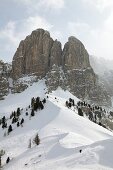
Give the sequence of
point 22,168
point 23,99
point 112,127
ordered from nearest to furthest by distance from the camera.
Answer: point 22,168 → point 112,127 → point 23,99

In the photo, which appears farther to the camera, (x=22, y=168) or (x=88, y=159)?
(x=22, y=168)

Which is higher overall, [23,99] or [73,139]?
[23,99]

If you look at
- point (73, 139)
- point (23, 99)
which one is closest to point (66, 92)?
point (23, 99)

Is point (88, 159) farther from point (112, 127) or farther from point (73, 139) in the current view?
point (112, 127)

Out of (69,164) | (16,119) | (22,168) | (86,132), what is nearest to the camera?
(69,164)

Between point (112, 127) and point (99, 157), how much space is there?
110 meters

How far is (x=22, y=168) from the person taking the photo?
5100 centimetres

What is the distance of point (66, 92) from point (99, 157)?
15227cm

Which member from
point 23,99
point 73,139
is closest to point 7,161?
point 73,139

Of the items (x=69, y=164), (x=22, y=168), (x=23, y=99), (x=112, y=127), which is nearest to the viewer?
(x=69, y=164)

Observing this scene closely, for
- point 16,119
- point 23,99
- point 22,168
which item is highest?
point 23,99

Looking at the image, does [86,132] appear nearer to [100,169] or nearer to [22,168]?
[22,168]

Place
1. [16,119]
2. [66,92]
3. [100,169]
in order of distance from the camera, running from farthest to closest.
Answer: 1. [66,92]
2. [16,119]
3. [100,169]

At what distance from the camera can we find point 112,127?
155 m
